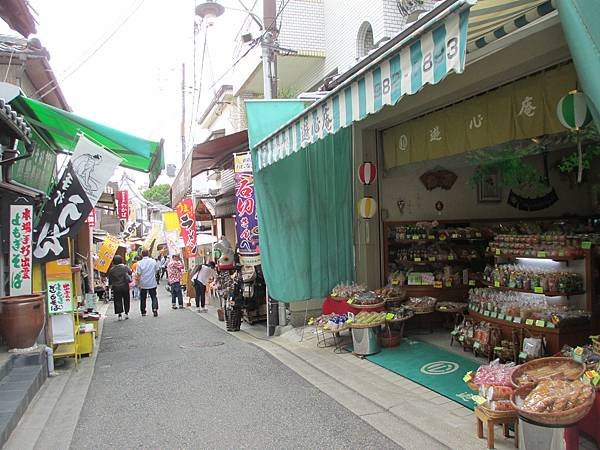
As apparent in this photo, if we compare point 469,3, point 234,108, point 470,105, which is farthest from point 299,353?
point 234,108

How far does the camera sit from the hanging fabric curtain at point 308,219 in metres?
9.45

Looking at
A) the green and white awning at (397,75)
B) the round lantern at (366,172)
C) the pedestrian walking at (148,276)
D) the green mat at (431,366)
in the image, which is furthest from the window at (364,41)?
the pedestrian walking at (148,276)

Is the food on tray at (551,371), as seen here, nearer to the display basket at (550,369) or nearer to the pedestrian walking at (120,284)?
the display basket at (550,369)

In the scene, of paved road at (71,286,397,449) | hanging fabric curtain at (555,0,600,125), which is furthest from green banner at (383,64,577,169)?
paved road at (71,286,397,449)

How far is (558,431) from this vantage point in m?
3.78

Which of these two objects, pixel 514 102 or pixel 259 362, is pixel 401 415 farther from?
pixel 514 102

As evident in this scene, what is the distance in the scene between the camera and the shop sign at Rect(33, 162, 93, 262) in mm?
8172

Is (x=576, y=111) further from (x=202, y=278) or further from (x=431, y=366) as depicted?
(x=202, y=278)

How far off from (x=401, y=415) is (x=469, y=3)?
14.2 ft

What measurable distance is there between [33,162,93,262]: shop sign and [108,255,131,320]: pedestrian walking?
6487 mm

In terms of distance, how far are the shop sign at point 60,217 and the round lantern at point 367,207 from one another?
17.2 ft

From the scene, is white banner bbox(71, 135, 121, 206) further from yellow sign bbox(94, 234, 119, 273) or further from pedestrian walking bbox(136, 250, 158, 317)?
yellow sign bbox(94, 234, 119, 273)

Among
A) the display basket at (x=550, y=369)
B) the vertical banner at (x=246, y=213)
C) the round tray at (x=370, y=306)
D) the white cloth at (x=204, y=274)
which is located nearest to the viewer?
the display basket at (x=550, y=369)

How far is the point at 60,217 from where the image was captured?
8250mm
